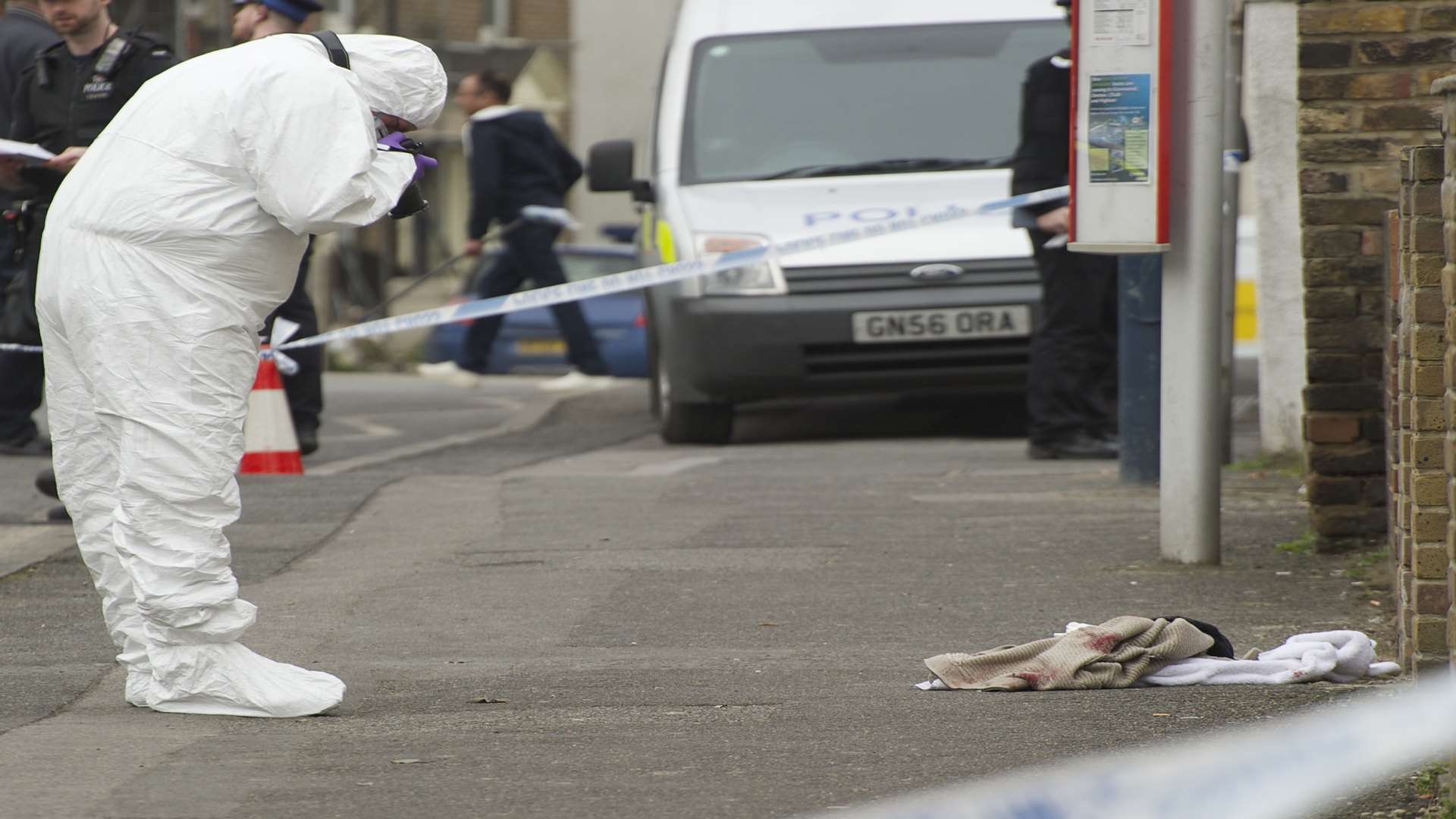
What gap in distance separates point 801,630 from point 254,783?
1879 mm

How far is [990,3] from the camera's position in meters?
11.5

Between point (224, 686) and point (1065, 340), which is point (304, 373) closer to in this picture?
point (1065, 340)

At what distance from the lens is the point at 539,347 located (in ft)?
63.1

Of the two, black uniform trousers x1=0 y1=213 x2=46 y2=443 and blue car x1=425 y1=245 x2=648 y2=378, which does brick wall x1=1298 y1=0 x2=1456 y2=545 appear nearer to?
black uniform trousers x1=0 y1=213 x2=46 y2=443

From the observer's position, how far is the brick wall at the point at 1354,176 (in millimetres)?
6281

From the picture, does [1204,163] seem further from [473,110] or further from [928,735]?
[473,110]

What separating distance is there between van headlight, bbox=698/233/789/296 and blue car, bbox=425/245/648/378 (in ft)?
26.6

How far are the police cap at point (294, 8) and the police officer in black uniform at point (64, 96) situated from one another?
0.39 meters

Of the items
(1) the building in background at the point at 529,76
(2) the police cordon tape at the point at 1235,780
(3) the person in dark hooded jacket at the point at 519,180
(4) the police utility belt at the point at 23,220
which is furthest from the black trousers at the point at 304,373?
(1) the building in background at the point at 529,76

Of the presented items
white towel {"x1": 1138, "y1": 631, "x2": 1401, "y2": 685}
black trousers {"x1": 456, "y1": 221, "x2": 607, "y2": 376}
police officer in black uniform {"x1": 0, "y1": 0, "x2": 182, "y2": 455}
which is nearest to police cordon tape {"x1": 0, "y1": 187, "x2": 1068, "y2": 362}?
police officer in black uniform {"x1": 0, "y1": 0, "x2": 182, "y2": 455}

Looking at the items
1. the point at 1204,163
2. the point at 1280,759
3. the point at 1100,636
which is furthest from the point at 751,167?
the point at 1280,759

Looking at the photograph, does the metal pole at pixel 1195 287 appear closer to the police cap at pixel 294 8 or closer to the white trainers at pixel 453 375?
the police cap at pixel 294 8

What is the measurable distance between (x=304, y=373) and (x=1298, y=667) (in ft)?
20.1

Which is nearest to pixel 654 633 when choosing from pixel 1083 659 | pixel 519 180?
pixel 1083 659
